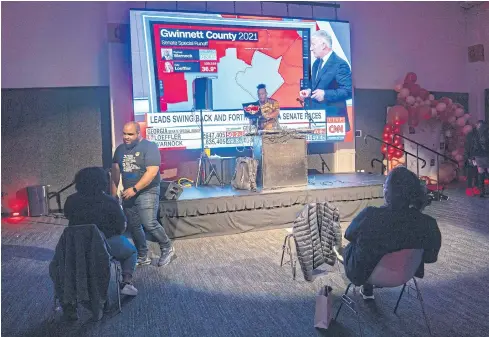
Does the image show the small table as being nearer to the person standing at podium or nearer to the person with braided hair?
the person standing at podium

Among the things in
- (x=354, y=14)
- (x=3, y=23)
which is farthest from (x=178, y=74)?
(x=354, y=14)

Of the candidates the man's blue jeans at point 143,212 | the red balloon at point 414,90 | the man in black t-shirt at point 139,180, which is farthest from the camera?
the red balloon at point 414,90

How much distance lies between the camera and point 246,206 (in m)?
5.55

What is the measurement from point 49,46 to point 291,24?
13.9 feet

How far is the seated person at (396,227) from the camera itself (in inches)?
99.1

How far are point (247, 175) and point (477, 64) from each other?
7.56m

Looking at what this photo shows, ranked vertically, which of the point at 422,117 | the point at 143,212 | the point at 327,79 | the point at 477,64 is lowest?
the point at 143,212

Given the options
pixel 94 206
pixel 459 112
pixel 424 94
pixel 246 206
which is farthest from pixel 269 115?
pixel 459 112

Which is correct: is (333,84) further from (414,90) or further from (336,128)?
(414,90)

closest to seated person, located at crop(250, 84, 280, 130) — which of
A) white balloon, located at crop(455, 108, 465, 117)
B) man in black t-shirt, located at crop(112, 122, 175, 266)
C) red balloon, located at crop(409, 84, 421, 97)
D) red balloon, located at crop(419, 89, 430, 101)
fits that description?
man in black t-shirt, located at crop(112, 122, 175, 266)

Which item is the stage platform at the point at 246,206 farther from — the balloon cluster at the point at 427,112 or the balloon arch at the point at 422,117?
the balloon cluster at the point at 427,112

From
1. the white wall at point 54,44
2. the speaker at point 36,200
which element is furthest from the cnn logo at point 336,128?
the speaker at point 36,200

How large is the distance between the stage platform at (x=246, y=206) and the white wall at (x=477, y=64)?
5.94 meters

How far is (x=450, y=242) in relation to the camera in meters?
4.95
